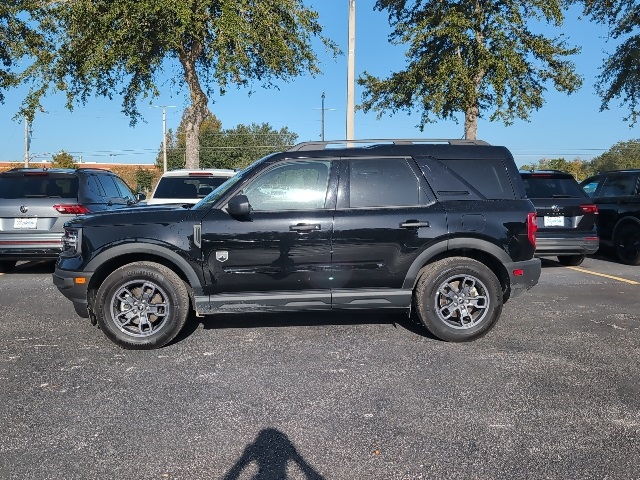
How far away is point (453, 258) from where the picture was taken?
5.19 metres

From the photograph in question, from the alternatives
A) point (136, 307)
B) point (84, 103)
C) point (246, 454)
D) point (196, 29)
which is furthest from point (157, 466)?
point (84, 103)

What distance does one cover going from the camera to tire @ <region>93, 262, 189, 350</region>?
4910 mm

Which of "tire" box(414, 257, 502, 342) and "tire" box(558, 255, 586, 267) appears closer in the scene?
"tire" box(414, 257, 502, 342)

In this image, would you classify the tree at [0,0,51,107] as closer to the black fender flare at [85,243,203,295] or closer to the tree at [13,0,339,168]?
the tree at [13,0,339,168]

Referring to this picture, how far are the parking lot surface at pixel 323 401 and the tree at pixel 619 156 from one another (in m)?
67.2

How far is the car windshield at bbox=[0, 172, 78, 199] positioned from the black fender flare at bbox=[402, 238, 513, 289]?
19.5ft

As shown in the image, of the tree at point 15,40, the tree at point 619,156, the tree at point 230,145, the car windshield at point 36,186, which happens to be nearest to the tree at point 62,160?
the tree at point 230,145

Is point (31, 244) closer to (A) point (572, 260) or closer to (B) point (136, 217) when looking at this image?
(B) point (136, 217)

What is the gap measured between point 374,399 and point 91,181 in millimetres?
7059

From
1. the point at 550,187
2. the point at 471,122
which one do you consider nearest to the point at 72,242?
the point at 550,187

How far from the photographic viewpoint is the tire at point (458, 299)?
5094 mm

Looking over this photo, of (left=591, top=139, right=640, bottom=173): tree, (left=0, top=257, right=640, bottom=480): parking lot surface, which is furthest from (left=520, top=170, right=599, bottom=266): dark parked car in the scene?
(left=591, top=139, right=640, bottom=173): tree

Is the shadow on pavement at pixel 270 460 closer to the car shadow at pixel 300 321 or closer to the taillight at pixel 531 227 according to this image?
the car shadow at pixel 300 321

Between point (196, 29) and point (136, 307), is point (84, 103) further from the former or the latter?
point (136, 307)
